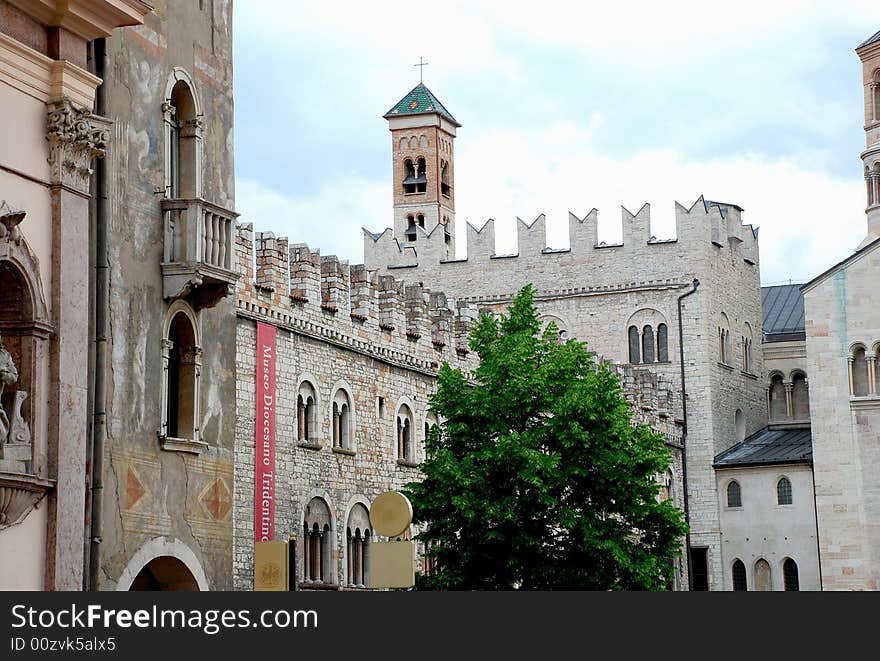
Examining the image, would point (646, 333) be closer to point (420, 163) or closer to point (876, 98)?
point (876, 98)

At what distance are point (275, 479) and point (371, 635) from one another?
20.9 m

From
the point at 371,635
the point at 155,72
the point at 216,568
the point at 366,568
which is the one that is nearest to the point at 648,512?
the point at 366,568

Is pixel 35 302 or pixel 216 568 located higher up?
pixel 35 302

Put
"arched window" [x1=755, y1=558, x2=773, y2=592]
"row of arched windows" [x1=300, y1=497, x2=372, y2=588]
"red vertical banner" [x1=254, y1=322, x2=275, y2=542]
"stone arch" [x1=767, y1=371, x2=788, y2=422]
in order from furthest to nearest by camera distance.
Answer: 1. "stone arch" [x1=767, y1=371, x2=788, y2=422]
2. "arched window" [x1=755, y1=558, x2=773, y2=592]
3. "row of arched windows" [x1=300, y1=497, x2=372, y2=588]
4. "red vertical banner" [x1=254, y1=322, x2=275, y2=542]

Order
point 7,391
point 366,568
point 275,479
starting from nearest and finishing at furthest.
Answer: point 7,391
point 275,479
point 366,568

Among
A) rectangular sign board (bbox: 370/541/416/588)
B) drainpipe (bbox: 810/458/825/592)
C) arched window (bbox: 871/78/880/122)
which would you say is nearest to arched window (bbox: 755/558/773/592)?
drainpipe (bbox: 810/458/825/592)

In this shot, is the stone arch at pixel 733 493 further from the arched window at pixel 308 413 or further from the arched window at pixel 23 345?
the arched window at pixel 23 345

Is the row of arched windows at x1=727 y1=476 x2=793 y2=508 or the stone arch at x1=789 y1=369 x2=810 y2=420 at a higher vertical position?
the stone arch at x1=789 y1=369 x2=810 y2=420

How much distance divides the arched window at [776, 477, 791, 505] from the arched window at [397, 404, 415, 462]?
20812mm

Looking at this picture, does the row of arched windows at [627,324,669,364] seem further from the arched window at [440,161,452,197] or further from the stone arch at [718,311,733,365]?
the arched window at [440,161,452,197]

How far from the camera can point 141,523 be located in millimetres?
21984

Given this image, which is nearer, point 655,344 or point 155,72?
point 155,72

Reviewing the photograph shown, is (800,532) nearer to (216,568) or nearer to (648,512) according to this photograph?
(648,512)

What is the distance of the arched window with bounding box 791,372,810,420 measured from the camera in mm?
63719
